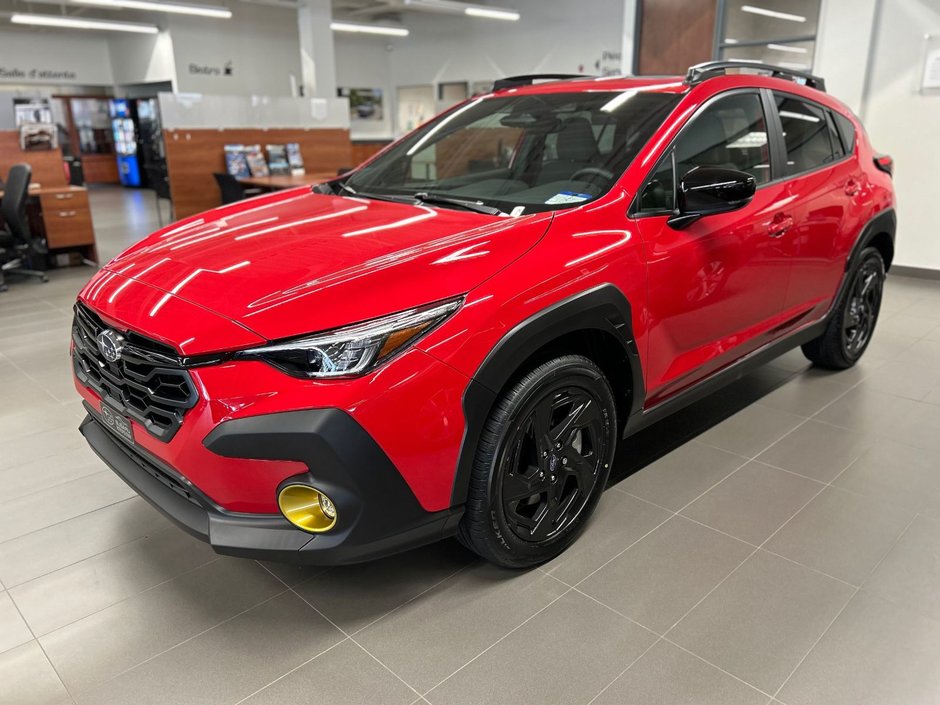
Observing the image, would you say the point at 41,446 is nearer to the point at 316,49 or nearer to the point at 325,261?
the point at 325,261

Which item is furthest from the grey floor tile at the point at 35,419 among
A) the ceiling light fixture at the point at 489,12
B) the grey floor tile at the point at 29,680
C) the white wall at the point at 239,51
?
the white wall at the point at 239,51

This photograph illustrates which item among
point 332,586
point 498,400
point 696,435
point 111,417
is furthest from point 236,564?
point 696,435

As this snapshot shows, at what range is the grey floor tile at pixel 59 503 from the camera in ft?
7.77

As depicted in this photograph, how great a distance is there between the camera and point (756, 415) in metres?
3.15

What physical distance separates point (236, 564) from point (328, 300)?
1.00m

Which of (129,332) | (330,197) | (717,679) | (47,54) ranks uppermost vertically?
(47,54)

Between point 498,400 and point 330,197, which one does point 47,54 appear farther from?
point 498,400

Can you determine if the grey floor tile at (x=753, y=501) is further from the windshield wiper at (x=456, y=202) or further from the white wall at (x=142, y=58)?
the white wall at (x=142, y=58)

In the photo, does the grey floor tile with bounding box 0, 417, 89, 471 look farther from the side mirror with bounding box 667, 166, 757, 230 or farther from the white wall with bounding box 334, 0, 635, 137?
the white wall with bounding box 334, 0, 635, 137

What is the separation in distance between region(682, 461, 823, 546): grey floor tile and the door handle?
88 cm

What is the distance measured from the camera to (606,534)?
2.25 m

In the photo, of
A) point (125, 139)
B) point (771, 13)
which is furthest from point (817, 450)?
point (125, 139)

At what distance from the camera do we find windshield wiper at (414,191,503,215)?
206 cm

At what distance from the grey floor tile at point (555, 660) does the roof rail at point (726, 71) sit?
1744 mm
